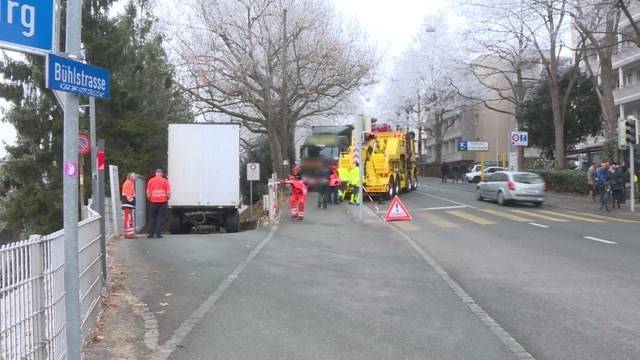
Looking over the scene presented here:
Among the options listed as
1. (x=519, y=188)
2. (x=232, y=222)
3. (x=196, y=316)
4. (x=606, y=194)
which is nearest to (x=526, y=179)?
(x=519, y=188)

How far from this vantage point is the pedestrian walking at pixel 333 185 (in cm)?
2514

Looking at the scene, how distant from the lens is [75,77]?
Result: 451cm

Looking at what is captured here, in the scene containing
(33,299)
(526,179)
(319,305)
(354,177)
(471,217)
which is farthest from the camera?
(526,179)

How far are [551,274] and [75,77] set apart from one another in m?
8.25

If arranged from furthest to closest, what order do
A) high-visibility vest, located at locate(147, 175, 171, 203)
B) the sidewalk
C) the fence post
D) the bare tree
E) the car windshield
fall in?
the bare tree, the car windshield, high-visibility vest, located at locate(147, 175, 171, 203), the sidewalk, the fence post

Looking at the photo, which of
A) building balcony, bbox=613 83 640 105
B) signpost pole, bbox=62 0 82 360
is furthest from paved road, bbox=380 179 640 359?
building balcony, bbox=613 83 640 105

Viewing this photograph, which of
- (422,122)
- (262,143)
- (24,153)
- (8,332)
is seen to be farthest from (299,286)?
(422,122)

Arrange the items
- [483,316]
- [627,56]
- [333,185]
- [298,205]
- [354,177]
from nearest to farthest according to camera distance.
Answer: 1. [483,316]
2. [298,205]
3. [333,185]
4. [354,177]
5. [627,56]

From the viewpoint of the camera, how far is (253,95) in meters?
32.8

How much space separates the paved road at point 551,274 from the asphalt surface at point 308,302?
0.56 metres

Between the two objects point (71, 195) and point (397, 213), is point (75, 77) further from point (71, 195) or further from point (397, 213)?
point (397, 213)

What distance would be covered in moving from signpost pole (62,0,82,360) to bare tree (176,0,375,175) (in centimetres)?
2597

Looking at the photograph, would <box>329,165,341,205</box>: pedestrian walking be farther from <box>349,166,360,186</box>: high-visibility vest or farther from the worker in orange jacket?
the worker in orange jacket

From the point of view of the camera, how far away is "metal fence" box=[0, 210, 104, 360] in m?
4.06
